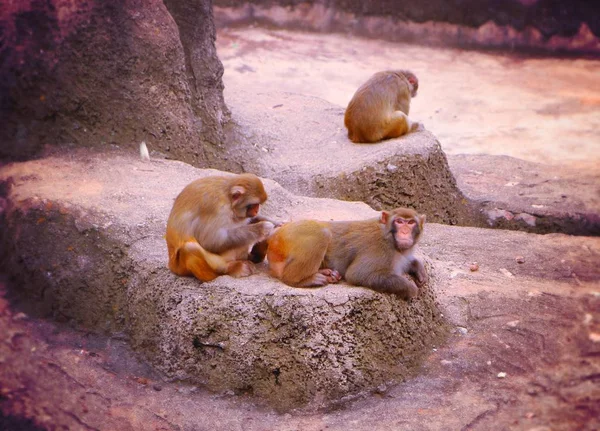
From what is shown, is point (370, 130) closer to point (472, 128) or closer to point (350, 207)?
point (350, 207)

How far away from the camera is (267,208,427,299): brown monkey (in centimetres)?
548

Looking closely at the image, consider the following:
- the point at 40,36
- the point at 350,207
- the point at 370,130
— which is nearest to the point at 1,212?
the point at 40,36

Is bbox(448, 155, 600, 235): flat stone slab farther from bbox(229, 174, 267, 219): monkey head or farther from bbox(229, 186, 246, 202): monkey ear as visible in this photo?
bbox(229, 186, 246, 202): monkey ear

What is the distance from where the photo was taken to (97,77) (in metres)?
7.95

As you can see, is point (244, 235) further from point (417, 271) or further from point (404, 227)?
point (417, 271)

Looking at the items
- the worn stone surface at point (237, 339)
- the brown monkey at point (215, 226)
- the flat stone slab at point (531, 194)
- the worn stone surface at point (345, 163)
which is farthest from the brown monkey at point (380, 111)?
the brown monkey at point (215, 226)

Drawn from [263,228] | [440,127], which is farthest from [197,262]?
[440,127]

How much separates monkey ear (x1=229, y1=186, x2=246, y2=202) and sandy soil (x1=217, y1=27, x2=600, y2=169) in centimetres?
682

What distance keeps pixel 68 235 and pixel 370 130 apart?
4.37m

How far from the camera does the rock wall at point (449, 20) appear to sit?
1583cm

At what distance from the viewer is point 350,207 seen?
23.3 ft

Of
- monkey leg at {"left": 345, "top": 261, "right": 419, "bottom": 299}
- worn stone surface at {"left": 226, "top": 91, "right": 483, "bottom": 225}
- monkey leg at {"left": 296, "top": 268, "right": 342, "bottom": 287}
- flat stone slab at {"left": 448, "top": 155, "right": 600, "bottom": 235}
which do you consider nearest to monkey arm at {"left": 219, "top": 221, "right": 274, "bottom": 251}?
monkey leg at {"left": 296, "top": 268, "right": 342, "bottom": 287}

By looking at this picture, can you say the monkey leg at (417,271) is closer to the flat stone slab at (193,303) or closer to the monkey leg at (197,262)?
the flat stone slab at (193,303)

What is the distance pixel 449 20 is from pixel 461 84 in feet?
8.22
